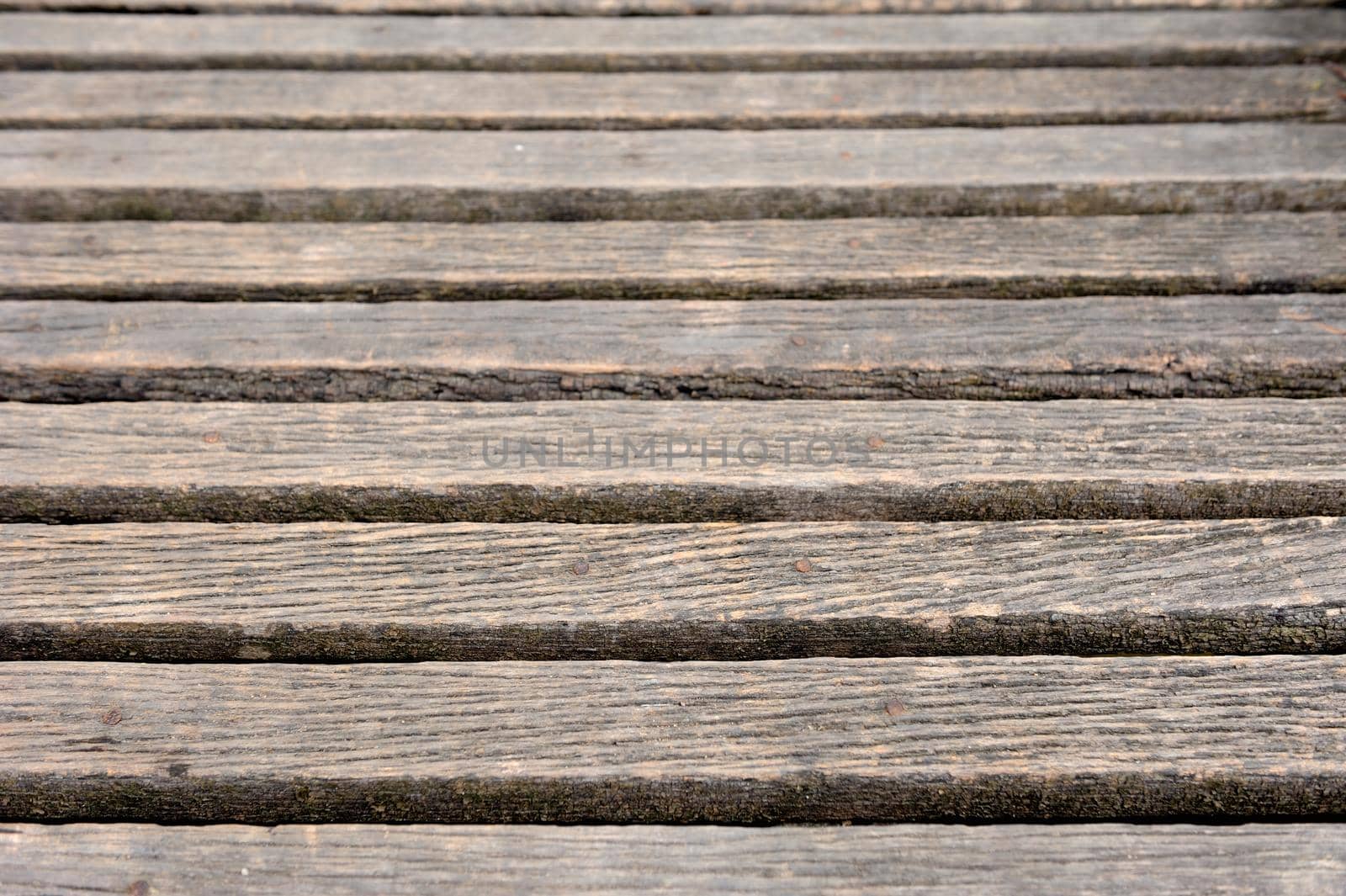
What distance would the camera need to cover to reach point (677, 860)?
3.42 feet

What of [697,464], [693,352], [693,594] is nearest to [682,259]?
[693,352]

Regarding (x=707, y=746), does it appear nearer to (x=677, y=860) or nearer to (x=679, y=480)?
(x=677, y=860)

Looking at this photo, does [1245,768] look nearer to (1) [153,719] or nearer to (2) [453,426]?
(2) [453,426]

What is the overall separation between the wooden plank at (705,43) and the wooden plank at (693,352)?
774 mm

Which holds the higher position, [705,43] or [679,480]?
[705,43]

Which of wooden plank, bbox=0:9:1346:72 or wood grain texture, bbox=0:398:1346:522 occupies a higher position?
wooden plank, bbox=0:9:1346:72

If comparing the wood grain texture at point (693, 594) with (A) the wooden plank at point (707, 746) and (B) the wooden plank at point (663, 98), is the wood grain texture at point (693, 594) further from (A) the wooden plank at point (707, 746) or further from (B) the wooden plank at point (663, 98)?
(B) the wooden plank at point (663, 98)

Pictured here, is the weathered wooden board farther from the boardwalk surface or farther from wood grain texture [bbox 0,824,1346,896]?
wood grain texture [bbox 0,824,1346,896]

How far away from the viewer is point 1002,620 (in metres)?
1.17

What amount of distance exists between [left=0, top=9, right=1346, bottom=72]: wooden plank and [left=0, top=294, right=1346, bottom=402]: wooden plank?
0.77 m

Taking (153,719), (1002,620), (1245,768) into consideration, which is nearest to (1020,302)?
(1002,620)

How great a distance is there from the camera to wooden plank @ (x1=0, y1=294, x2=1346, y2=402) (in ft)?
4.63

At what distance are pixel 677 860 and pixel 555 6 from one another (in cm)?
184

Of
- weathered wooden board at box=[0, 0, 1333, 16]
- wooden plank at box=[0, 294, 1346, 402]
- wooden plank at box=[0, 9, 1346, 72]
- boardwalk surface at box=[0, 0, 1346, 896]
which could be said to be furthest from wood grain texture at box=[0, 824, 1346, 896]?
weathered wooden board at box=[0, 0, 1333, 16]
